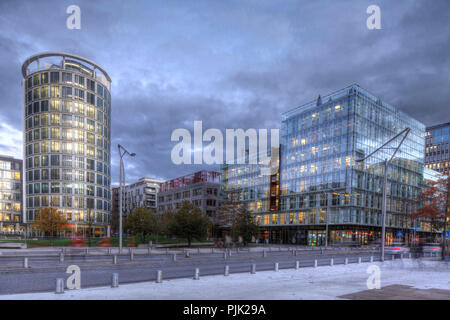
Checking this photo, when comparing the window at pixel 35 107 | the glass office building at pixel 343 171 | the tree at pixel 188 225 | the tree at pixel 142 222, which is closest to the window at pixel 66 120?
the window at pixel 35 107

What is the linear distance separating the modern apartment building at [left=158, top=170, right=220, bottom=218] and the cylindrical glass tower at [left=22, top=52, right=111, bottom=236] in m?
29.2

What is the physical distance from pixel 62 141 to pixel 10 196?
5012 cm

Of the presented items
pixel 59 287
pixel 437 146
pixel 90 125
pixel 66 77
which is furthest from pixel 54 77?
pixel 437 146

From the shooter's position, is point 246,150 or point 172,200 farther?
point 172,200

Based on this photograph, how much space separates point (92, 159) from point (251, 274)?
78.3 metres

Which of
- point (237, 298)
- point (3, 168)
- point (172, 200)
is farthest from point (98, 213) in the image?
point (237, 298)

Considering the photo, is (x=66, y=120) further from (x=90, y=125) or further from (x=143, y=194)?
(x=143, y=194)

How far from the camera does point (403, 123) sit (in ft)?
255

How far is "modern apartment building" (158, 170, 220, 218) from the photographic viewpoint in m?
102

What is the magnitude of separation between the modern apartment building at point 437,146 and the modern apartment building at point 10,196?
15508 centimetres

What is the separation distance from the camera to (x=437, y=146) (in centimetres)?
12431

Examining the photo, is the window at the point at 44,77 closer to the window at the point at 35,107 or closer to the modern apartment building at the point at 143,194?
the window at the point at 35,107

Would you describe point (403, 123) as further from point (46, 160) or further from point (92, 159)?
point (46, 160)
